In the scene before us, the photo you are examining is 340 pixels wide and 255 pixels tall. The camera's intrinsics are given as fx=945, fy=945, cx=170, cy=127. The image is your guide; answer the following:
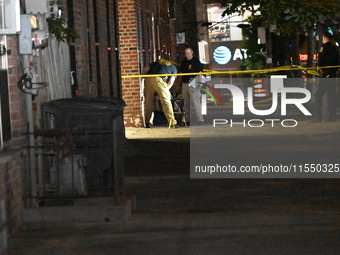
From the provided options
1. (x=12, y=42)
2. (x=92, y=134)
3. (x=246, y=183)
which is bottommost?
(x=246, y=183)

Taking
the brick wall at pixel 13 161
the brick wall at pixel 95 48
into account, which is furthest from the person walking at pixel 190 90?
the brick wall at pixel 13 161

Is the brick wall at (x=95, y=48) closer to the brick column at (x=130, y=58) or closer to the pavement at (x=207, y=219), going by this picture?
the pavement at (x=207, y=219)

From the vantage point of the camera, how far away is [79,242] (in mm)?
8227

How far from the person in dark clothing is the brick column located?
4279 millimetres

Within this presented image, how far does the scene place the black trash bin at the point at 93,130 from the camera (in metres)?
9.76

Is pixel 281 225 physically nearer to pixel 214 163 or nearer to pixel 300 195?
pixel 300 195

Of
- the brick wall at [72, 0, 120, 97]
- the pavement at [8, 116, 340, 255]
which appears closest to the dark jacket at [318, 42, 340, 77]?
the brick wall at [72, 0, 120, 97]

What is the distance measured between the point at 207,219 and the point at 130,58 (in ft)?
44.6

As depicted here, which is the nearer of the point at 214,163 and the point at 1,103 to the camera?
the point at 1,103

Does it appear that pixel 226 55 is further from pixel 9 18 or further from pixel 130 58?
pixel 9 18

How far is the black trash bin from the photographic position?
9758 millimetres

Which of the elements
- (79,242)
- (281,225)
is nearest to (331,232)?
(281,225)

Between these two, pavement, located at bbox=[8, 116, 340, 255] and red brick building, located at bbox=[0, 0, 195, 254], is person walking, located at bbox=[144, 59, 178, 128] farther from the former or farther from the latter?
pavement, located at bbox=[8, 116, 340, 255]

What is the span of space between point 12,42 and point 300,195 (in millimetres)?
3823
